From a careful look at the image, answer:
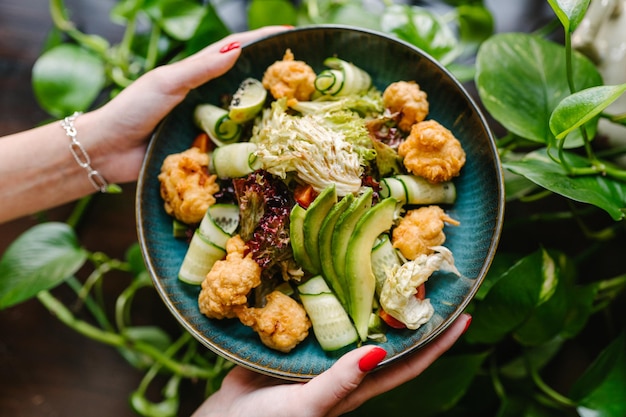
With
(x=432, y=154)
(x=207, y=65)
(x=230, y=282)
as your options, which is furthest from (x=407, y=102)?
(x=230, y=282)

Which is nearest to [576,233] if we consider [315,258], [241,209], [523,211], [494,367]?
[523,211]

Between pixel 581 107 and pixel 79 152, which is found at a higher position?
pixel 581 107

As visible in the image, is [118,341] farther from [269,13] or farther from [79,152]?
[269,13]

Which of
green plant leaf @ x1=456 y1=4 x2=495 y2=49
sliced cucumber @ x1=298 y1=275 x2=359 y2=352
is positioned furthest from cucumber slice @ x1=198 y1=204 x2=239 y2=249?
green plant leaf @ x1=456 y1=4 x2=495 y2=49

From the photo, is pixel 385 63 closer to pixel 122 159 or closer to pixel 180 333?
pixel 122 159

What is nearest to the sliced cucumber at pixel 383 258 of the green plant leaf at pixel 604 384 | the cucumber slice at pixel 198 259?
the cucumber slice at pixel 198 259

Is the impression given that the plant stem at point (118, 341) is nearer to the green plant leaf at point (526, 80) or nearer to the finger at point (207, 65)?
the finger at point (207, 65)

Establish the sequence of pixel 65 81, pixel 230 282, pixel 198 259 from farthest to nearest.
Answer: pixel 65 81 → pixel 198 259 → pixel 230 282
